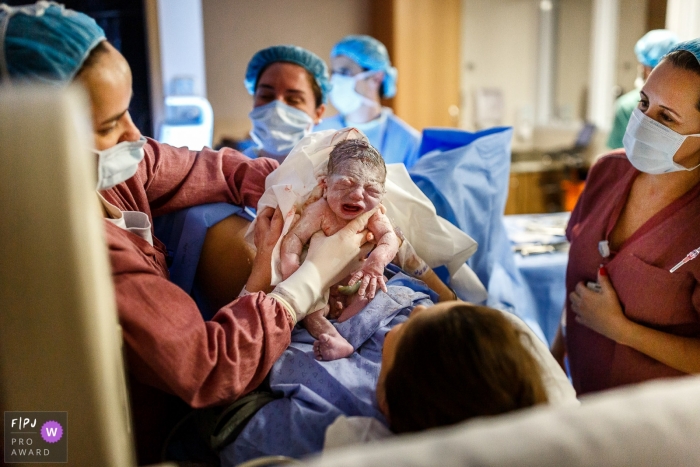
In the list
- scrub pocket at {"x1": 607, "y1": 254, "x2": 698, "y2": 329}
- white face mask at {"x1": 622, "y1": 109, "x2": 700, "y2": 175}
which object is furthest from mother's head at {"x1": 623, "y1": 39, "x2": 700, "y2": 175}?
scrub pocket at {"x1": 607, "y1": 254, "x2": 698, "y2": 329}

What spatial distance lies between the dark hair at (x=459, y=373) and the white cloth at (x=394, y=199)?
483 millimetres

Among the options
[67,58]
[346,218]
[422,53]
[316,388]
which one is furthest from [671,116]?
[422,53]

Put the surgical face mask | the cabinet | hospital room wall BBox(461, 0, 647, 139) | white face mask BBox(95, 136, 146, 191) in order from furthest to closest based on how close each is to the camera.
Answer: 1. hospital room wall BBox(461, 0, 647, 139)
2. the cabinet
3. the surgical face mask
4. white face mask BBox(95, 136, 146, 191)

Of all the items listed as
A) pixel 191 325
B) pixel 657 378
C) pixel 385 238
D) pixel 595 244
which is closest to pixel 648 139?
pixel 595 244

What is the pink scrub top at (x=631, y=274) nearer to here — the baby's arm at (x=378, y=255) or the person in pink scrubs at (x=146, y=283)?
the baby's arm at (x=378, y=255)

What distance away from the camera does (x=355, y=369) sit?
1067 mm

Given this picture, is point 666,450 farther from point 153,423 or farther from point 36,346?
point 153,423

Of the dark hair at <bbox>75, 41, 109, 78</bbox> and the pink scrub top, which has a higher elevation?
the dark hair at <bbox>75, 41, 109, 78</bbox>

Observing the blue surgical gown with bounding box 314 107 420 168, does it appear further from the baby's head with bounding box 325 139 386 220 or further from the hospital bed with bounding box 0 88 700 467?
the hospital bed with bounding box 0 88 700 467

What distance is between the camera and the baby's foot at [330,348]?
108cm

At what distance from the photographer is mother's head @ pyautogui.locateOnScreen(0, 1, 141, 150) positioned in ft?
2.69

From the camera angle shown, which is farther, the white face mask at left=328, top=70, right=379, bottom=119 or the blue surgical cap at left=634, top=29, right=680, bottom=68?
the white face mask at left=328, top=70, right=379, bottom=119

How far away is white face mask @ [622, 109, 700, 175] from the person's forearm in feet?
1.23

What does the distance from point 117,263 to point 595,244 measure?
1.17 metres
